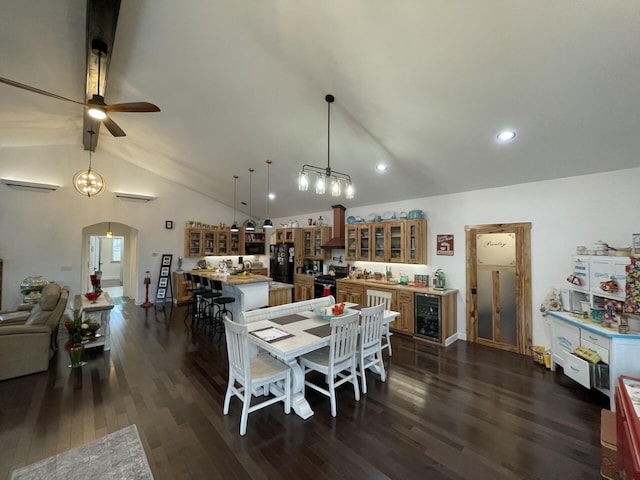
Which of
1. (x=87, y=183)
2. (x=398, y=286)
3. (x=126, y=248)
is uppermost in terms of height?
(x=87, y=183)

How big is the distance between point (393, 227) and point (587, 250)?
9.35 ft

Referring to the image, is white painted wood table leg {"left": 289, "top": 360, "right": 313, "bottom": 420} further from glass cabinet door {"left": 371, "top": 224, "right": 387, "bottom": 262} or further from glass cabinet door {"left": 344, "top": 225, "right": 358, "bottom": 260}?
glass cabinet door {"left": 344, "top": 225, "right": 358, "bottom": 260}

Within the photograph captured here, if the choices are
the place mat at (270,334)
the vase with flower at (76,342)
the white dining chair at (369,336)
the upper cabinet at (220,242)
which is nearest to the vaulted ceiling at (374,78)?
the white dining chair at (369,336)

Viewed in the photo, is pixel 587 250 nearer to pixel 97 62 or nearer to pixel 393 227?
pixel 393 227

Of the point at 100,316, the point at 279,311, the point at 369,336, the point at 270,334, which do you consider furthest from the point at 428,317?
the point at 100,316

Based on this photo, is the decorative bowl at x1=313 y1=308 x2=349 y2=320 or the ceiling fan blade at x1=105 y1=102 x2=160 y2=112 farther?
the decorative bowl at x1=313 y1=308 x2=349 y2=320

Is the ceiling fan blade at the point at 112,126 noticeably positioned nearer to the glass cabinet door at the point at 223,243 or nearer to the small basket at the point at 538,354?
the glass cabinet door at the point at 223,243

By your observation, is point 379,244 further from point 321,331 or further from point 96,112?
point 96,112

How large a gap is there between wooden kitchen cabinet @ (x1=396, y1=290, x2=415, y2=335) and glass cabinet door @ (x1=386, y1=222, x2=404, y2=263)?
28.9 inches

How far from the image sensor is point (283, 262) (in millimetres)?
7832

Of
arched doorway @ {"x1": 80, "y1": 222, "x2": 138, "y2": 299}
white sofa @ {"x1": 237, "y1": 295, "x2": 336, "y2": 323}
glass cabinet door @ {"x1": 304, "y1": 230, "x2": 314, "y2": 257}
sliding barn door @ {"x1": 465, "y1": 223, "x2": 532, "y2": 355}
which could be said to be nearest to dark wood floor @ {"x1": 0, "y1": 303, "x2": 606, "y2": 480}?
sliding barn door @ {"x1": 465, "y1": 223, "x2": 532, "y2": 355}

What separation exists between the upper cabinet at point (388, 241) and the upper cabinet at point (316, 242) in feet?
2.93

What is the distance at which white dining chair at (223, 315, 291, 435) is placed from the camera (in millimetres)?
2295

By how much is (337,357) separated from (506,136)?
10.5 feet
